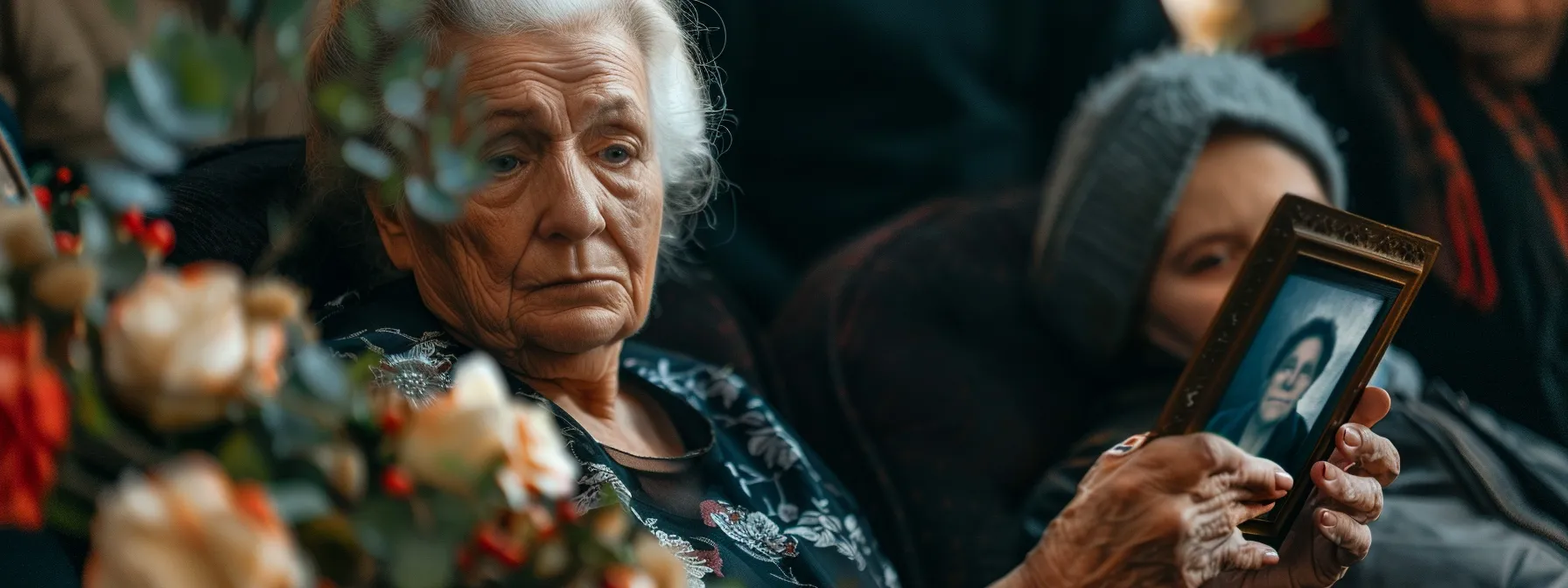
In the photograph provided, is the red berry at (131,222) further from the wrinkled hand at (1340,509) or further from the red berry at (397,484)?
the wrinkled hand at (1340,509)

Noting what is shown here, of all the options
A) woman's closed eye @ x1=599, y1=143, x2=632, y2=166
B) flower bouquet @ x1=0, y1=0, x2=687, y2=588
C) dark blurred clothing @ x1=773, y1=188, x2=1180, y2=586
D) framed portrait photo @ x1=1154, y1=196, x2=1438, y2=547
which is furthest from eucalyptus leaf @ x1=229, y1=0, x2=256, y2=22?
dark blurred clothing @ x1=773, y1=188, x2=1180, y2=586

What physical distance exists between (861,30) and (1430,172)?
31.3 inches

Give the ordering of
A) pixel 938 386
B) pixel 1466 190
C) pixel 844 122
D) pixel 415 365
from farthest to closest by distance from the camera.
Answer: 1. pixel 844 122
2. pixel 1466 190
3. pixel 938 386
4. pixel 415 365

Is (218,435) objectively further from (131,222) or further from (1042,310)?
(1042,310)

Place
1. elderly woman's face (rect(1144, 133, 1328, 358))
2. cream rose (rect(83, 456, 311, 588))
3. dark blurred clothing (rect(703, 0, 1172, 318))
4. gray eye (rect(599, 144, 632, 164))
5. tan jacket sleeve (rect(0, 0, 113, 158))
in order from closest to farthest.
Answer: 1. cream rose (rect(83, 456, 311, 588))
2. gray eye (rect(599, 144, 632, 164))
3. tan jacket sleeve (rect(0, 0, 113, 158))
4. elderly woman's face (rect(1144, 133, 1328, 358))
5. dark blurred clothing (rect(703, 0, 1172, 318))

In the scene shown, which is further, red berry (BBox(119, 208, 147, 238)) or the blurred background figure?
the blurred background figure

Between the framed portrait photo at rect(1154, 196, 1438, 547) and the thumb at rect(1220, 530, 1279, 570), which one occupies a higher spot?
the framed portrait photo at rect(1154, 196, 1438, 547)

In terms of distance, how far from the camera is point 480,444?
536 millimetres

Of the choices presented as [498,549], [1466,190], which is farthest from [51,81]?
[1466,190]

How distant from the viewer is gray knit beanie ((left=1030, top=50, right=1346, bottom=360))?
4.83 feet

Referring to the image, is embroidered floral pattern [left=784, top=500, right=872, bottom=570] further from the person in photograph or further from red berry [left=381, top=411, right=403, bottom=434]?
red berry [left=381, top=411, right=403, bottom=434]

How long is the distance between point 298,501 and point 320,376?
6cm

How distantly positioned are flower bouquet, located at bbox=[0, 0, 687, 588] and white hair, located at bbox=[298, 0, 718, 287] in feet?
0.94

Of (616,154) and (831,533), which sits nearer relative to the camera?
(616,154)
